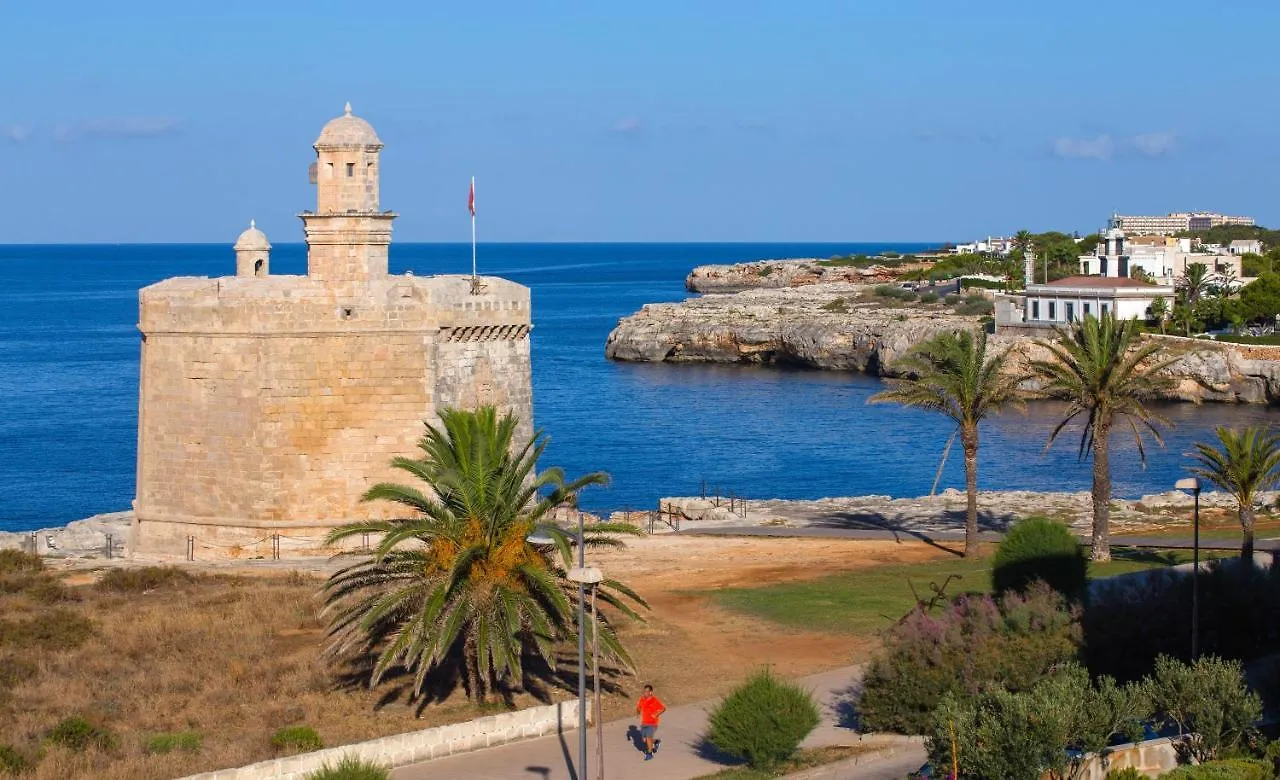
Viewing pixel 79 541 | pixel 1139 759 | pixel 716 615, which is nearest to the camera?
pixel 1139 759

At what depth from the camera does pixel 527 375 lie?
35.0 metres

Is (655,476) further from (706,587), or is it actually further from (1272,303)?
(1272,303)

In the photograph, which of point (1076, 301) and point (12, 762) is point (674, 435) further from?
point (12, 762)

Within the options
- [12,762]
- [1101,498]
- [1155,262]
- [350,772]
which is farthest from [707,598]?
[1155,262]

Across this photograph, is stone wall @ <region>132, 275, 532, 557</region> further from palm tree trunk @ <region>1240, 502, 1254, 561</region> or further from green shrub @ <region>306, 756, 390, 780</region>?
green shrub @ <region>306, 756, 390, 780</region>

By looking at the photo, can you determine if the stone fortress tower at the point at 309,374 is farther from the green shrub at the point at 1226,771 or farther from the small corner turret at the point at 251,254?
the green shrub at the point at 1226,771

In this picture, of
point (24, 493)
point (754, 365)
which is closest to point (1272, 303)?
point (754, 365)

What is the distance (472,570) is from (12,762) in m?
5.95

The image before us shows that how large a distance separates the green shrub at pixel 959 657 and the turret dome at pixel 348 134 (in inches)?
636

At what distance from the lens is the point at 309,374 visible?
32.3 meters

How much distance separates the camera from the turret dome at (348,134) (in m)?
32.7

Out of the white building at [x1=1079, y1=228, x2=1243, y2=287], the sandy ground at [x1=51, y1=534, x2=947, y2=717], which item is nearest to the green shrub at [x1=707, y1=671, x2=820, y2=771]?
the sandy ground at [x1=51, y1=534, x2=947, y2=717]

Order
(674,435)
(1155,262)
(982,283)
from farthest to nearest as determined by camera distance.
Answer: (982,283)
(1155,262)
(674,435)

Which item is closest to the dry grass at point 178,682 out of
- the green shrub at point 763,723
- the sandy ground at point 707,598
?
the sandy ground at point 707,598
